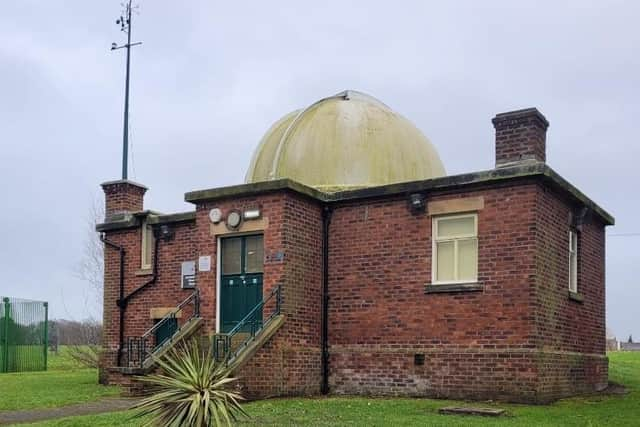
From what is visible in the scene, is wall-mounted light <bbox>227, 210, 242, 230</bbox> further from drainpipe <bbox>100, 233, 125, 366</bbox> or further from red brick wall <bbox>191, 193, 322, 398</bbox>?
drainpipe <bbox>100, 233, 125, 366</bbox>

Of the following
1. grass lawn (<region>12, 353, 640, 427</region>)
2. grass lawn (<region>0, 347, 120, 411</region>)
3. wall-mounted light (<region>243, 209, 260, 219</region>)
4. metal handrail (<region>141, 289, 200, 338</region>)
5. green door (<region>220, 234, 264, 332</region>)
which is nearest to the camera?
grass lawn (<region>12, 353, 640, 427</region>)

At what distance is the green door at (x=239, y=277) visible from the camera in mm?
15929

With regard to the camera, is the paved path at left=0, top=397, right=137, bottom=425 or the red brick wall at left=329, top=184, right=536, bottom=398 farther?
the red brick wall at left=329, top=184, right=536, bottom=398

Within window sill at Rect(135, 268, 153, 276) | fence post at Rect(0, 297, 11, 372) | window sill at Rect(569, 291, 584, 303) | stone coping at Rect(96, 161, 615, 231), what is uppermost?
stone coping at Rect(96, 161, 615, 231)

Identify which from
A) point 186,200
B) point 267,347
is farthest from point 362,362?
point 186,200

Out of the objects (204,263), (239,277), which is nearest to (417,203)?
(239,277)

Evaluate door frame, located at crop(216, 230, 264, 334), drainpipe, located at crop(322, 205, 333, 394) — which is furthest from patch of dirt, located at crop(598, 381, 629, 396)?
door frame, located at crop(216, 230, 264, 334)

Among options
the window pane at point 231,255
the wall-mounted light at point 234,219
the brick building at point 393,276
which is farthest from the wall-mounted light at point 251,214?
the window pane at point 231,255

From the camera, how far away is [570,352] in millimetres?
15188

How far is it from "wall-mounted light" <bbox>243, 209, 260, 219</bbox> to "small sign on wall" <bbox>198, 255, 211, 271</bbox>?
1.41 metres

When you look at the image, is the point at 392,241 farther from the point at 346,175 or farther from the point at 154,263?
the point at 154,263

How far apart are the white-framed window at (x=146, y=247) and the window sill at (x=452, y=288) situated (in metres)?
8.16

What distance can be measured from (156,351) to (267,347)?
270 centimetres

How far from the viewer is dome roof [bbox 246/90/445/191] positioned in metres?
18.0
